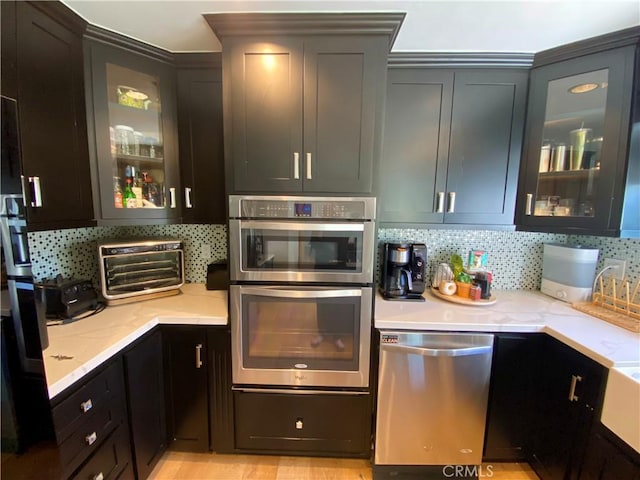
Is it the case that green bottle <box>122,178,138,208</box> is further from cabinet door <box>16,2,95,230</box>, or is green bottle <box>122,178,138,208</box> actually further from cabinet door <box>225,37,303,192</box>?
cabinet door <box>225,37,303,192</box>

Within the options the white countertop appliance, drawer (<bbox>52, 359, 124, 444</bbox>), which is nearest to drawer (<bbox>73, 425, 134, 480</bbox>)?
drawer (<bbox>52, 359, 124, 444</bbox>)

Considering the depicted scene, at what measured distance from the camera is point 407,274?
177 cm

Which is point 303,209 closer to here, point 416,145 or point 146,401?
point 416,145

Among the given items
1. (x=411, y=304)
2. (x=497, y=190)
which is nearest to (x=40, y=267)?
(x=411, y=304)

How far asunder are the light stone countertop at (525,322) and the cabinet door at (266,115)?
3.00 feet

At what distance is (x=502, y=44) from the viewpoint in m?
1.52

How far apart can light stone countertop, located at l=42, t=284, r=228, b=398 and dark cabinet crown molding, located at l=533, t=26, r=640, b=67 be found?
233cm

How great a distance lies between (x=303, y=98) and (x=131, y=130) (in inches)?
39.9

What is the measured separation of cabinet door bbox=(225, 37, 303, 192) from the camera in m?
1.36

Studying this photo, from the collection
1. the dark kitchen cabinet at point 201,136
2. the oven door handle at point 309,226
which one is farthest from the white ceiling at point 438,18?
the oven door handle at point 309,226

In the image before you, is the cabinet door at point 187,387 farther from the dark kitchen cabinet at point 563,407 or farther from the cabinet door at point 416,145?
the dark kitchen cabinet at point 563,407

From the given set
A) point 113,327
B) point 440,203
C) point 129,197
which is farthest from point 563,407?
point 129,197

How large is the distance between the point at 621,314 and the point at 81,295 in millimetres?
2966

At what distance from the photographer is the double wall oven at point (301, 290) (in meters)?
1.42
